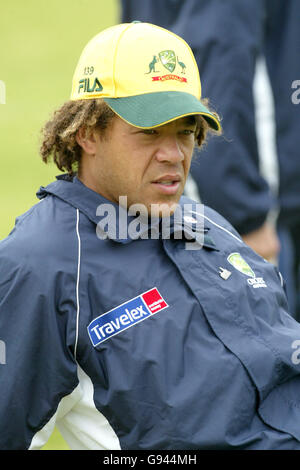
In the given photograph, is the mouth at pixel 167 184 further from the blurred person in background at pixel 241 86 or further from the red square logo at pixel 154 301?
the blurred person in background at pixel 241 86

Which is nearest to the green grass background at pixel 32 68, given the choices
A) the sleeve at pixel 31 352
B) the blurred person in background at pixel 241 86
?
the blurred person in background at pixel 241 86

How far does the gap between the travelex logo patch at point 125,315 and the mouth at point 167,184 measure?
254 mm

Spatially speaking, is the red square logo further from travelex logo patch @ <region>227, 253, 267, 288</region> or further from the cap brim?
the cap brim

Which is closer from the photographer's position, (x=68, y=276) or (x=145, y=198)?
(x=68, y=276)

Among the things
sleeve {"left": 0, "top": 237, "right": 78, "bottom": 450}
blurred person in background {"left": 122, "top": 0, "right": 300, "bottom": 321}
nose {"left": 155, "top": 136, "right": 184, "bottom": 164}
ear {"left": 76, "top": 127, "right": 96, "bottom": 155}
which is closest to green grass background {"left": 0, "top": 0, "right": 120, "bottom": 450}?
blurred person in background {"left": 122, "top": 0, "right": 300, "bottom": 321}

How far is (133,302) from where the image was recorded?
6.49ft

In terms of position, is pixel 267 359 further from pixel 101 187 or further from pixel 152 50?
pixel 152 50

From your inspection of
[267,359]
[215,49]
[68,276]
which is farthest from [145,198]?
[215,49]

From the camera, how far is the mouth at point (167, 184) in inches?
82.0

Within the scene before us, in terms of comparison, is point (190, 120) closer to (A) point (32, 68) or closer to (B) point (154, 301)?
(B) point (154, 301)

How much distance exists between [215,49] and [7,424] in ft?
6.34

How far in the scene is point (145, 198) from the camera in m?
2.09

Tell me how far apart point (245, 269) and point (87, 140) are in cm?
55

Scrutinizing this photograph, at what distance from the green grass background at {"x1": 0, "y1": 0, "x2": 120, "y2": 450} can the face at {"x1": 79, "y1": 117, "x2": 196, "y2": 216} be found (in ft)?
12.0
